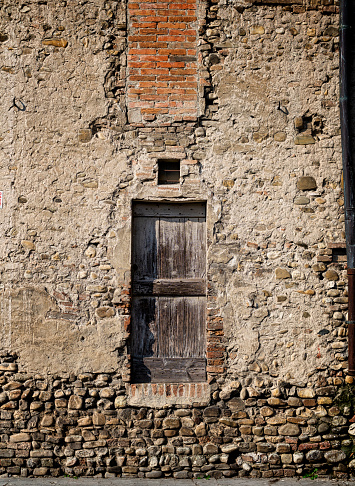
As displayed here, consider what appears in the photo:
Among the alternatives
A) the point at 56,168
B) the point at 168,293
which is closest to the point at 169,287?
the point at 168,293

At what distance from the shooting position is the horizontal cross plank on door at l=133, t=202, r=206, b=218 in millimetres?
4281

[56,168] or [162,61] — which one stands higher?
[162,61]

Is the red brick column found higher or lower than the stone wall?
higher

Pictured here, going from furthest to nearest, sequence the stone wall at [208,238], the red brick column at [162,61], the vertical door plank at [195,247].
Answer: the vertical door plank at [195,247], the red brick column at [162,61], the stone wall at [208,238]

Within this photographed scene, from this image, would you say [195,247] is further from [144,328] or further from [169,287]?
[144,328]

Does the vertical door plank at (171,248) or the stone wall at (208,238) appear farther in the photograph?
the vertical door plank at (171,248)

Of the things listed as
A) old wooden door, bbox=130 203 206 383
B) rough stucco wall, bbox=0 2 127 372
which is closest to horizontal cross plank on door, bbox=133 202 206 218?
old wooden door, bbox=130 203 206 383

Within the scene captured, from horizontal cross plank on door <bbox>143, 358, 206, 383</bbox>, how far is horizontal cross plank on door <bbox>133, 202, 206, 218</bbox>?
1439 millimetres

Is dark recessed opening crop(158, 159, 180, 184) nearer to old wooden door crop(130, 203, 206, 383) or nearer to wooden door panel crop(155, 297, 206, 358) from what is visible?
old wooden door crop(130, 203, 206, 383)

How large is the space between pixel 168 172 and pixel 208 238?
78cm

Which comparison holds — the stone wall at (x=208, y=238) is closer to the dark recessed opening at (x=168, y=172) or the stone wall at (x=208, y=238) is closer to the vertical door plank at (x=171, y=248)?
the dark recessed opening at (x=168, y=172)

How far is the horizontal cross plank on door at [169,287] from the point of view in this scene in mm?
4238

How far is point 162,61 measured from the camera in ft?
13.8

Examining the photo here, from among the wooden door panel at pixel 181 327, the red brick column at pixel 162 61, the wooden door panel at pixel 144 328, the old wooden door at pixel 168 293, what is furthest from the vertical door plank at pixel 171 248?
A: the red brick column at pixel 162 61
